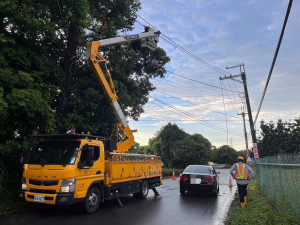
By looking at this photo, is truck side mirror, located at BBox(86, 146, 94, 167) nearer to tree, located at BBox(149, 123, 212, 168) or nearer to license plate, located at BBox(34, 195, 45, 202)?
license plate, located at BBox(34, 195, 45, 202)

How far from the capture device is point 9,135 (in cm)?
1130

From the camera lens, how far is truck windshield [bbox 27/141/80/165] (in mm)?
8195

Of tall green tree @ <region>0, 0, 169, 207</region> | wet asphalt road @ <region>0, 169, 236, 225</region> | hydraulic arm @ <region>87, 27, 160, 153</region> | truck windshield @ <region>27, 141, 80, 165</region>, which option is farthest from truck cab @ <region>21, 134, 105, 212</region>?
hydraulic arm @ <region>87, 27, 160, 153</region>

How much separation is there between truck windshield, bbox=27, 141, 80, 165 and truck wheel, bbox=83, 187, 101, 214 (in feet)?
4.16

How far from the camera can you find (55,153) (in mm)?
8477

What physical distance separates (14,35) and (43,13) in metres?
2.51

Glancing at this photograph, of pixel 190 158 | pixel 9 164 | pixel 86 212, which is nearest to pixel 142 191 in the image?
pixel 86 212

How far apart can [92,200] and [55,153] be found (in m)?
1.90

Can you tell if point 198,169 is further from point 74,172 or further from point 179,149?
point 179,149

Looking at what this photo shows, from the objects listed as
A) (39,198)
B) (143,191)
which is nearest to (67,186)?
(39,198)

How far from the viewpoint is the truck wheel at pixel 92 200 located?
8352 mm

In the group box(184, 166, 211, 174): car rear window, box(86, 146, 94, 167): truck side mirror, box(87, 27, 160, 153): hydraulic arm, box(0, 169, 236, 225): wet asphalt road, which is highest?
box(87, 27, 160, 153): hydraulic arm

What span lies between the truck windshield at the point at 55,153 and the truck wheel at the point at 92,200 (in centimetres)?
127

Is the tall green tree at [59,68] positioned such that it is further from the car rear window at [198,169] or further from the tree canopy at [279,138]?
the tree canopy at [279,138]
